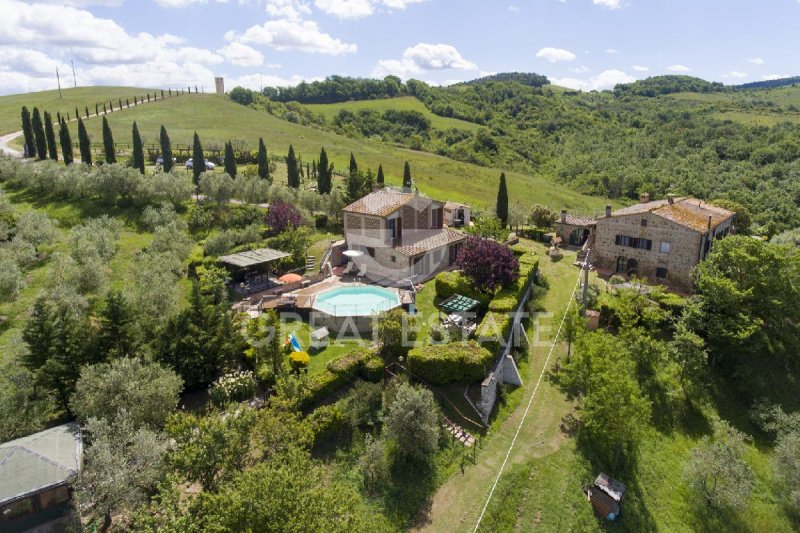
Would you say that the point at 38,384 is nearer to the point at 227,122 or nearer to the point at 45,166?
the point at 45,166

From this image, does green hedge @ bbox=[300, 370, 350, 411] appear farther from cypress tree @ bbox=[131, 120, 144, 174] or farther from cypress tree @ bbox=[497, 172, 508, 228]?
cypress tree @ bbox=[131, 120, 144, 174]

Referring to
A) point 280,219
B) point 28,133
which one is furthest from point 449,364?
point 28,133

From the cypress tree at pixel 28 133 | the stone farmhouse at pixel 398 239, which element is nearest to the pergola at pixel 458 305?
the stone farmhouse at pixel 398 239

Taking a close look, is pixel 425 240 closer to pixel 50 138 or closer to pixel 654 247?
pixel 654 247

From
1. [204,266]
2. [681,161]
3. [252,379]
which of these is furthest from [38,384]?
[681,161]

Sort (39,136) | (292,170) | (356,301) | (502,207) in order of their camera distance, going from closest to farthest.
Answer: (356,301) < (502,207) < (292,170) < (39,136)

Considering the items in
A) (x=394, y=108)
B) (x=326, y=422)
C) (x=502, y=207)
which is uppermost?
(x=394, y=108)
